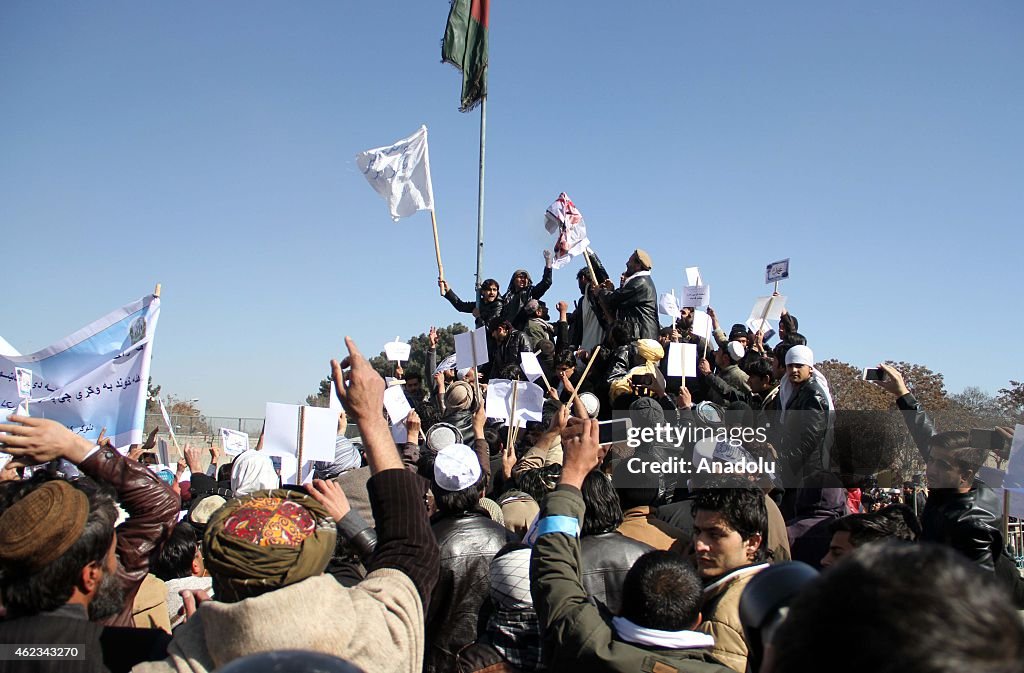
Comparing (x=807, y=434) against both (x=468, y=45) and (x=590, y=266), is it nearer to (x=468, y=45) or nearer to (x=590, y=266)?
(x=590, y=266)

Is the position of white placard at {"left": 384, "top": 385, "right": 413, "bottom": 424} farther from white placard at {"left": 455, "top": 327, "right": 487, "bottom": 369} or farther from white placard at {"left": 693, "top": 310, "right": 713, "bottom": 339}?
white placard at {"left": 693, "top": 310, "right": 713, "bottom": 339}

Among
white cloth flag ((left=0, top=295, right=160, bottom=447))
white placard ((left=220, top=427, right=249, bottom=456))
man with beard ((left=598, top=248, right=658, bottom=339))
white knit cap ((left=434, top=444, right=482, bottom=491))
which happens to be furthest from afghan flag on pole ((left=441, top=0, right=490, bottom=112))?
white knit cap ((left=434, top=444, right=482, bottom=491))

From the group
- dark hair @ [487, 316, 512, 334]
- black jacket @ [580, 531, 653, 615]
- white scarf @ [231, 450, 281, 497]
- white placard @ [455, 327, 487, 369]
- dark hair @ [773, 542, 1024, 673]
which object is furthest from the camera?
dark hair @ [487, 316, 512, 334]

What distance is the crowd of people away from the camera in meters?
0.90

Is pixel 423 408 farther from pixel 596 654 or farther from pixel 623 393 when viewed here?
pixel 596 654

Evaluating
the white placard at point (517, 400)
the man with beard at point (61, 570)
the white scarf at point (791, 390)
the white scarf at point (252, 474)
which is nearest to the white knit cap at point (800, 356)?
the white scarf at point (791, 390)

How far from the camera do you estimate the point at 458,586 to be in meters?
3.96

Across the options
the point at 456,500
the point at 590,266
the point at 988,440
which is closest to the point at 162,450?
the point at 590,266

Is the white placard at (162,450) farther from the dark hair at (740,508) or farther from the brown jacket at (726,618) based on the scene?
the brown jacket at (726,618)

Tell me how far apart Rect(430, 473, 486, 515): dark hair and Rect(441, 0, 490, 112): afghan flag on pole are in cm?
1183

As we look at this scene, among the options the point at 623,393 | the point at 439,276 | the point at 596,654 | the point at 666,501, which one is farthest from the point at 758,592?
the point at 439,276

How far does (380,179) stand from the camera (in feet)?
36.7

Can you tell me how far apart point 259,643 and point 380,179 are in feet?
32.7

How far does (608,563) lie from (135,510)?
204 cm
